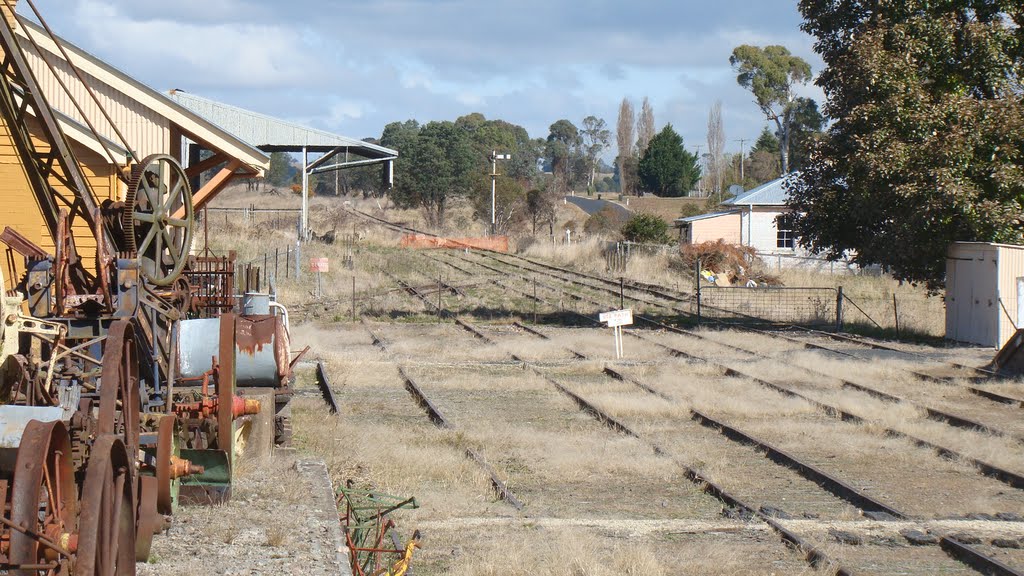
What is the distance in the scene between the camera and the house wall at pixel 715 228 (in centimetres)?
5203

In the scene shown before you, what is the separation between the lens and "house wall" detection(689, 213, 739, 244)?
5203 centimetres

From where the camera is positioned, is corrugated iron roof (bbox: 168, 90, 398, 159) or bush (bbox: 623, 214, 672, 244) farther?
bush (bbox: 623, 214, 672, 244)

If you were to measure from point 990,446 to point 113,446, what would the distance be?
11.5 m

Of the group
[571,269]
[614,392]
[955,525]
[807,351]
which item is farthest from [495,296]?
[955,525]

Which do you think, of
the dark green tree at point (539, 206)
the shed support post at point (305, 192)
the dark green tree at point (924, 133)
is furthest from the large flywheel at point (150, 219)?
the dark green tree at point (539, 206)

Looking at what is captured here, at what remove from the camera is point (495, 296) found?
34.8m

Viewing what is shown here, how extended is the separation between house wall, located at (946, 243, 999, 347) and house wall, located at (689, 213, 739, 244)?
26.3m

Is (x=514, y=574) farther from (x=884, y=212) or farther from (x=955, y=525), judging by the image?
(x=884, y=212)

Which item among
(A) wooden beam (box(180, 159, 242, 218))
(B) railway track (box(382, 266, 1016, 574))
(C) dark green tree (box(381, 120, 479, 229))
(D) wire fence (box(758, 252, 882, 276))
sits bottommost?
(B) railway track (box(382, 266, 1016, 574))

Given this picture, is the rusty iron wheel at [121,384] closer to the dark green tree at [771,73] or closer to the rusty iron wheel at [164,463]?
the rusty iron wheel at [164,463]

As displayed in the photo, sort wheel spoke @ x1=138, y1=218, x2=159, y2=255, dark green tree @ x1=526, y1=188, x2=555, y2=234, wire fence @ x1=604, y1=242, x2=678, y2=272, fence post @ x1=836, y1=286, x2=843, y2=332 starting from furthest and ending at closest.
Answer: dark green tree @ x1=526, y1=188, x2=555, y2=234, wire fence @ x1=604, y1=242, x2=678, y2=272, fence post @ x1=836, y1=286, x2=843, y2=332, wheel spoke @ x1=138, y1=218, x2=159, y2=255

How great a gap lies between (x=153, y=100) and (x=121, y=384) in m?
15.4

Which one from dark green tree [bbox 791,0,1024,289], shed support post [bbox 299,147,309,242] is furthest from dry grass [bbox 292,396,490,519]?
shed support post [bbox 299,147,309,242]

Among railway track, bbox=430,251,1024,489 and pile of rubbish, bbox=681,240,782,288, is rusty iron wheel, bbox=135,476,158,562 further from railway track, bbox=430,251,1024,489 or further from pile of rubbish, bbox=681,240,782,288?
pile of rubbish, bbox=681,240,782,288
